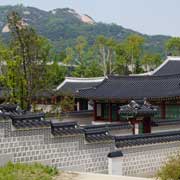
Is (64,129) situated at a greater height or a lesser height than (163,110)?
greater

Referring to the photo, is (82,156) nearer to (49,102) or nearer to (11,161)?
(11,161)

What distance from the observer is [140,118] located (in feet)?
64.1

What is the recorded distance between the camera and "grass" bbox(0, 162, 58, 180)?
10.6 m

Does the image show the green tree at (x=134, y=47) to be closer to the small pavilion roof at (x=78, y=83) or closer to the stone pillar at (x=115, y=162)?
the small pavilion roof at (x=78, y=83)

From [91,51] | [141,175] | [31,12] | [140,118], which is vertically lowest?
[141,175]

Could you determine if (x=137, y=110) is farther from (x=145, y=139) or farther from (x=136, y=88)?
(x=136, y=88)

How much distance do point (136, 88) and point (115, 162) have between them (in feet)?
50.9

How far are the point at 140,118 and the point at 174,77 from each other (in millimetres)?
10439

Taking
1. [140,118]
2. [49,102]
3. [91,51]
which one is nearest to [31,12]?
[91,51]

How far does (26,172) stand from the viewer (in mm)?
11258

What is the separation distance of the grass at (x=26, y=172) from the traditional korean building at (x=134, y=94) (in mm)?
15325

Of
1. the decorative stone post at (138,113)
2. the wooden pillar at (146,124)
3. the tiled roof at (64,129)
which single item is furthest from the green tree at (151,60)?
the tiled roof at (64,129)

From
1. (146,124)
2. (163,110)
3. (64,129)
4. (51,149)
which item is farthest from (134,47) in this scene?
(51,149)

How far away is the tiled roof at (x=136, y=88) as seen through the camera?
27859 mm
